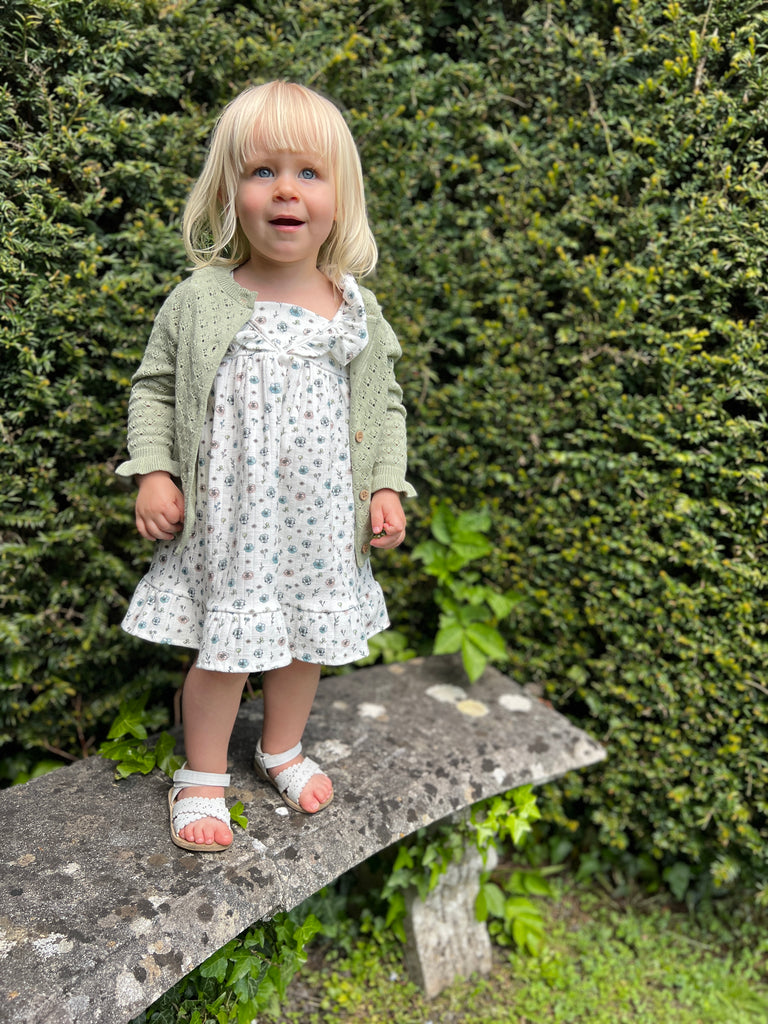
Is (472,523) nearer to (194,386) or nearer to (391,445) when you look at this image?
(391,445)

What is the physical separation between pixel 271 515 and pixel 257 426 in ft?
0.70

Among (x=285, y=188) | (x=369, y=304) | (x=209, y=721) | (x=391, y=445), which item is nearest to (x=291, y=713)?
(x=209, y=721)

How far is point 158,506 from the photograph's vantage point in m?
1.90

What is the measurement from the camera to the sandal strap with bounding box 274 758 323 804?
7.01 ft

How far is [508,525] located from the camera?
292cm

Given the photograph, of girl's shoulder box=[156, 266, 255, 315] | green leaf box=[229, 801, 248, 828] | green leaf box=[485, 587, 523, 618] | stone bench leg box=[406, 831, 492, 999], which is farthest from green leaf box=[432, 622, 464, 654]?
girl's shoulder box=[156, 266, 255, 315]

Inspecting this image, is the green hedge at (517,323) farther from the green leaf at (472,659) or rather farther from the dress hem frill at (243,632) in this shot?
the dress hem frill at (243,632)

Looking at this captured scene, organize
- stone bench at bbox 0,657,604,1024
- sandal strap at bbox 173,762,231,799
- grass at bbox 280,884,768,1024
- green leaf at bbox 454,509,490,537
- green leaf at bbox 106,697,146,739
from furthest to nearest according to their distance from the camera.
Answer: green leaf at bbox 454,509,490,537, grass at bbox 280,884,768,1024, green leaf at bbox 106,697,146,739, sandal strap at bbox 173,762,231,799, stone bench at bbox 0,657,604,1024

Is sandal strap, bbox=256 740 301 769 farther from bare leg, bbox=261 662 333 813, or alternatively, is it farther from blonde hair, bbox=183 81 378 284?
blonde hair, bbox=183 81 378 284

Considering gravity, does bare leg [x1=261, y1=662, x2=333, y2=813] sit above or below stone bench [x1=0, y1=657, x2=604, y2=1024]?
above

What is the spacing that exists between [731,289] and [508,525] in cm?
105

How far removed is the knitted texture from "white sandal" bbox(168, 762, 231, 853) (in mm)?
596

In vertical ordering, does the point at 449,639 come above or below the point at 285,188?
below

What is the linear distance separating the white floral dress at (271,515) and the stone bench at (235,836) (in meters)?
0.47
